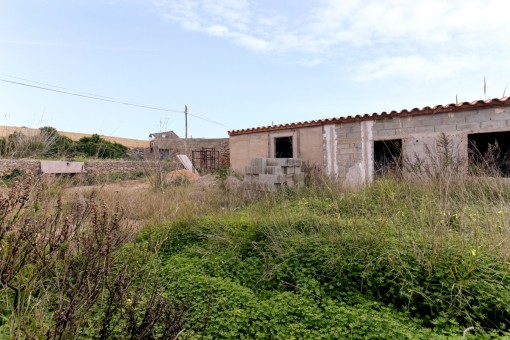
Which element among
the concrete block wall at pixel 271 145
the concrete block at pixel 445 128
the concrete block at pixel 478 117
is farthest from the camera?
the concrete block wall at pixel 271 145

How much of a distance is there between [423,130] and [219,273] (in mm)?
→ 6925

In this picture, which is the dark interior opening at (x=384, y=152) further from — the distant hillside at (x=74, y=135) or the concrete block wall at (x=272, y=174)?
the distant hillside at (x=74, y=135)

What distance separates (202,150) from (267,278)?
17.1 m

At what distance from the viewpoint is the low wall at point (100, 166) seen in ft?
39.7

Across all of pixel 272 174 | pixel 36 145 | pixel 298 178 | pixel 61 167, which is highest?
pixel 36 145

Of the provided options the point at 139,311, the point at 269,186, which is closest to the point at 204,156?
the point at 269,186

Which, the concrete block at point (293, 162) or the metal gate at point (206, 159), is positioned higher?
the metal gate at point (206, 159)

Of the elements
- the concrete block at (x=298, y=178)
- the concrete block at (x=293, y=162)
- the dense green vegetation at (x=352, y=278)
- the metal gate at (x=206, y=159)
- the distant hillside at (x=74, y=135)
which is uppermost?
the distant hillside at (x=74, y=135)

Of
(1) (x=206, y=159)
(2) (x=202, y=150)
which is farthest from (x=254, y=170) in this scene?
(1) (x=206, y=159)

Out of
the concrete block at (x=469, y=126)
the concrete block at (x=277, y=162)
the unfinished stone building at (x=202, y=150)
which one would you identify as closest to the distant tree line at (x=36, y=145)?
the unfinished stone building at (x=202, y=150)

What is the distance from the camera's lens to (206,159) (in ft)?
65.6

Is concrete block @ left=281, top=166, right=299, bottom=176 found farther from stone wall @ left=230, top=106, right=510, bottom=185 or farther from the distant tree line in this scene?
the distant tree line

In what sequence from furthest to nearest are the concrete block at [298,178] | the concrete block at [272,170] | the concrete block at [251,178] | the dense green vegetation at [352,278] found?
1. the concrete block at [298,178]
2. the concrete block at [251,178]
3. the concrete block at [272,170]
4. the dense green vegetation at [352,278]

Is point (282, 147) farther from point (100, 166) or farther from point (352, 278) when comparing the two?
point (100, 166)
